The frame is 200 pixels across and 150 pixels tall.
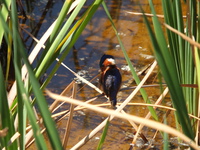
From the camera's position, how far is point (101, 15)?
5520mm

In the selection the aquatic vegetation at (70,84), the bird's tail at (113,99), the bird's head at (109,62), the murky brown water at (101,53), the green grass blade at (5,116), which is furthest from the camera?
the murky brown water at (101,53)

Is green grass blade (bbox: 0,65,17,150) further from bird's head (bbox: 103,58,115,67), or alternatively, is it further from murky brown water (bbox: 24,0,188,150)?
murky brown water (bbox: 24,0,188,150)

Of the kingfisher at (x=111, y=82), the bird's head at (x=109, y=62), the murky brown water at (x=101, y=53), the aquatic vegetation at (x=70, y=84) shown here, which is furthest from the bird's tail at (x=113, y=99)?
the murky brown water at (x=101, y=53)

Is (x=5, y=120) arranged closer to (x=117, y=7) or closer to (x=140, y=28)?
(x=140, y=28)

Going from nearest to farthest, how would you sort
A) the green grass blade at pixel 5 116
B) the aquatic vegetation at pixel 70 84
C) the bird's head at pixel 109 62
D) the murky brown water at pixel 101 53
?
the aquatic vegetation at pixel 70 84
the green grass blade at pixel 5 116
the bird's head at pixel 109 62
the murky brown water at pixel 101 53

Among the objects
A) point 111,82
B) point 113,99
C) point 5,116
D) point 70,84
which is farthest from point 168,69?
point 111,82

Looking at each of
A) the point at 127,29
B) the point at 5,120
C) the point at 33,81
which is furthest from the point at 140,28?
the point at 33,81

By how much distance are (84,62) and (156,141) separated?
1.56 meters

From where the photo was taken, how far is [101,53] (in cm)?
481

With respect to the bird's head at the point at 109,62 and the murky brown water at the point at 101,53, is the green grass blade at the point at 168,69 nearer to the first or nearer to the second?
the bird's head at the point at 109,62

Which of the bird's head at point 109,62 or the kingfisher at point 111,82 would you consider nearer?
the kingfisher at point 111,82

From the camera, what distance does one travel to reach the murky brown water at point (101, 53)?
3.53m

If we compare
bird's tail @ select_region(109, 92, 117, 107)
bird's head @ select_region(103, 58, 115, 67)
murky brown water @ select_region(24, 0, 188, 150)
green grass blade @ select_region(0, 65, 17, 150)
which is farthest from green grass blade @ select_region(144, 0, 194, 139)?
murky brown water @ select_region(24, 0, 188, 150)

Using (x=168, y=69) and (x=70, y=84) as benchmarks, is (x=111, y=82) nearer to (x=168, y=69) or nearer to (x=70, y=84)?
(x=70, y=84)
